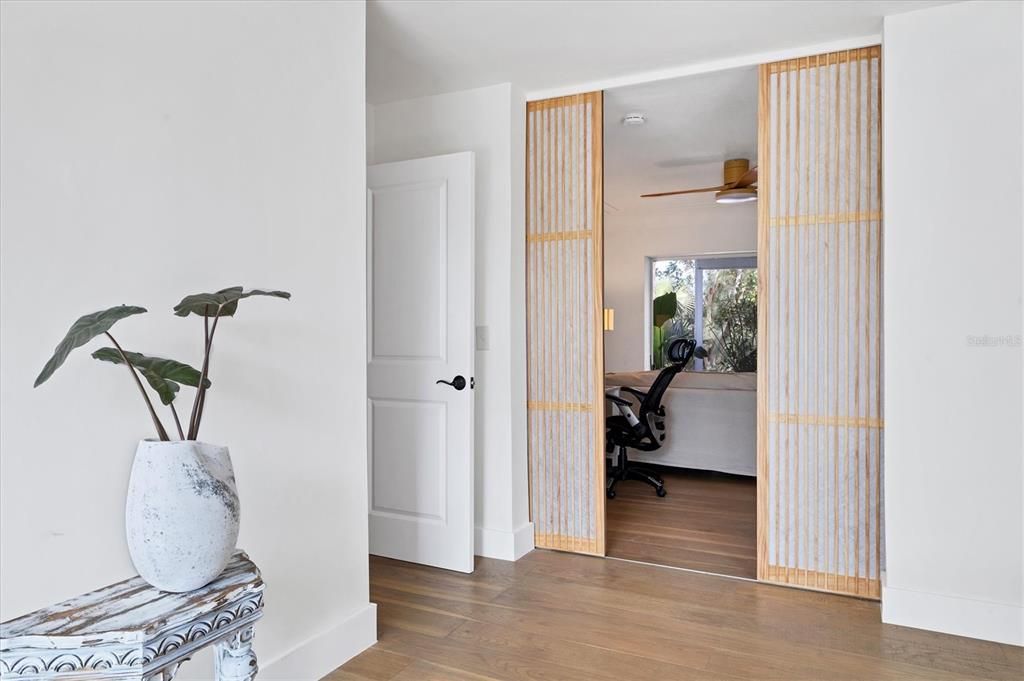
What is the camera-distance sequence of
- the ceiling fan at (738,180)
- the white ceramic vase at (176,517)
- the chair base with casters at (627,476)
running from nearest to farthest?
the white ceramic vase at (176,517), the chair base with casters at (627,476), the ceiling fan at (738,180)

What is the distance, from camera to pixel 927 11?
106 inches

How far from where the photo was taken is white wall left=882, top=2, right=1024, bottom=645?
258 cm

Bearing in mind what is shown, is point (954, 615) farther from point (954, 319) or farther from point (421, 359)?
point (421, 359)

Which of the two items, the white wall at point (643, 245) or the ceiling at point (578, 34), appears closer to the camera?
the ceiling at point (578, 34)

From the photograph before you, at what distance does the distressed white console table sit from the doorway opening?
2467 millimetres

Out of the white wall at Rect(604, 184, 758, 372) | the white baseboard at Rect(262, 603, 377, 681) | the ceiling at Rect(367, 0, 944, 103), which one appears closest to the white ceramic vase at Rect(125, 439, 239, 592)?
the white baseboard at Rect(262, 603, 377, 681)

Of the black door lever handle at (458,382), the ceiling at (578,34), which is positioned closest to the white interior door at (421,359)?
the black door lever handle at (458,382)

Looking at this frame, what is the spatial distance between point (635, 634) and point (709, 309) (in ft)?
18.6

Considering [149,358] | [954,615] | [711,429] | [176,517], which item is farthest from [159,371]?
[711,429]

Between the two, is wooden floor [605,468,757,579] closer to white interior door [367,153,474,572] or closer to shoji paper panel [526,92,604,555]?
shoji paper panel [526,92,604,555]

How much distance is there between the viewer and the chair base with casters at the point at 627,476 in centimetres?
491

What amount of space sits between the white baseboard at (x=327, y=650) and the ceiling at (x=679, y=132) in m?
2.79

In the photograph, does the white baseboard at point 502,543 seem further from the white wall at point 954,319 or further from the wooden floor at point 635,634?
the white wall at point 954,319

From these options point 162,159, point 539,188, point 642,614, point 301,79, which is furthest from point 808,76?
point 162,159
